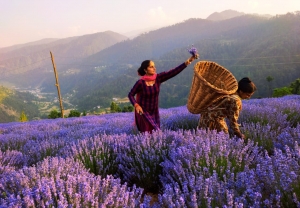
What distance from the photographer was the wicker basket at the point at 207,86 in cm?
274

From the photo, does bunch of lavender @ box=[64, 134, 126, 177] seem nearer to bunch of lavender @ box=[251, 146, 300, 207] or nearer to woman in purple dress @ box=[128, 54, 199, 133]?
woman in purple dress @ box=[128, 54, 199, 133]

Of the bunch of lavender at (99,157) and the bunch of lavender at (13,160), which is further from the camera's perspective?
the bunch of lavender at (13,160)

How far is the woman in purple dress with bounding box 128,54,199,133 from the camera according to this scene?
346 cm

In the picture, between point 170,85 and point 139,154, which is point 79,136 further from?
point 170,85

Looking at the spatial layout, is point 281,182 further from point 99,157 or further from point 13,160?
point 13,160

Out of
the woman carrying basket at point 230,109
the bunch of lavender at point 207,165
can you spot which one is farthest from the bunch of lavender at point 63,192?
the woman carrying basket at point 230,109

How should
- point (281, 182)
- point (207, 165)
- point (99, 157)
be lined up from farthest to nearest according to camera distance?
point (99, 157)
point (207, 165)
point (281, 182)

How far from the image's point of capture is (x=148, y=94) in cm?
350

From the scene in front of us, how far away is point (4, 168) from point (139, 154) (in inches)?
52.3

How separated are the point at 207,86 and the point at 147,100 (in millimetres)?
1051

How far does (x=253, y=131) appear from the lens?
2.79 meters

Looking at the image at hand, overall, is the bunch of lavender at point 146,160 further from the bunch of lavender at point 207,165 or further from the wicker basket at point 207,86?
the wicker basket at point 207,86

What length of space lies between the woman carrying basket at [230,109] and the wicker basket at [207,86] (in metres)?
0.06

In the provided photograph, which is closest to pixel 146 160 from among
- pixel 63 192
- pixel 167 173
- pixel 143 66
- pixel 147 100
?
pixel 167 173
